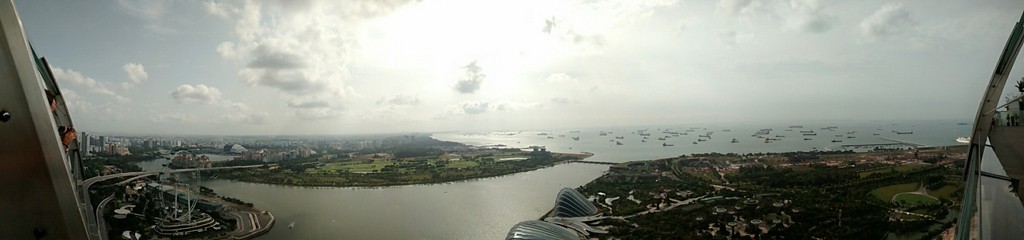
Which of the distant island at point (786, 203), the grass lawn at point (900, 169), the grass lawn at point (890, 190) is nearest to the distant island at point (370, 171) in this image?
the distant island at point (786, 203)

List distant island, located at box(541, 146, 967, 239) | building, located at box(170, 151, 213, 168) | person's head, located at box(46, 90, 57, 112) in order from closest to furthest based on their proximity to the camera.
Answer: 1. person's head, located at box(46, 90, 57, 112)
2. distant island, located at box(541, 146, 967, 239)
3. building, located at box(170, 151, 213, 168)

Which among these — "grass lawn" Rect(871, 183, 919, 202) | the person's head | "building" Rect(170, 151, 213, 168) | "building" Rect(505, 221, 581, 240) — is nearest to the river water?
"building" Rect(170, 151, 213, 168)

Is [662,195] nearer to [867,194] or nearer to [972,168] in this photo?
[867,194]

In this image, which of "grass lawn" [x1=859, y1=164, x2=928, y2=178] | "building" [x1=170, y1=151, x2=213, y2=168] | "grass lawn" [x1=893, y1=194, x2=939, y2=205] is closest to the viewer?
"grass lawn" [x1=893, y1=194, x2=939, y2=205]

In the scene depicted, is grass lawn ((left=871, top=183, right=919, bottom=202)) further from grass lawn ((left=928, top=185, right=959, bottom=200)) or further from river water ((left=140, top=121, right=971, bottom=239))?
river water ((left=140, top=121, right=971, bottom=239))

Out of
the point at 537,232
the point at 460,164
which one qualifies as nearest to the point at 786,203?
→ the point at 537,232

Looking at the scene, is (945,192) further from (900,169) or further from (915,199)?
(900,169)

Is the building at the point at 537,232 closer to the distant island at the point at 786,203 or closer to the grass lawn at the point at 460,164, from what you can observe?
the distant island at the point at 786,203

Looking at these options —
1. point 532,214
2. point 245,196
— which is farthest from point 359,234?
point 245,196

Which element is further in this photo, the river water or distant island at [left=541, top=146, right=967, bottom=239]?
the river water
